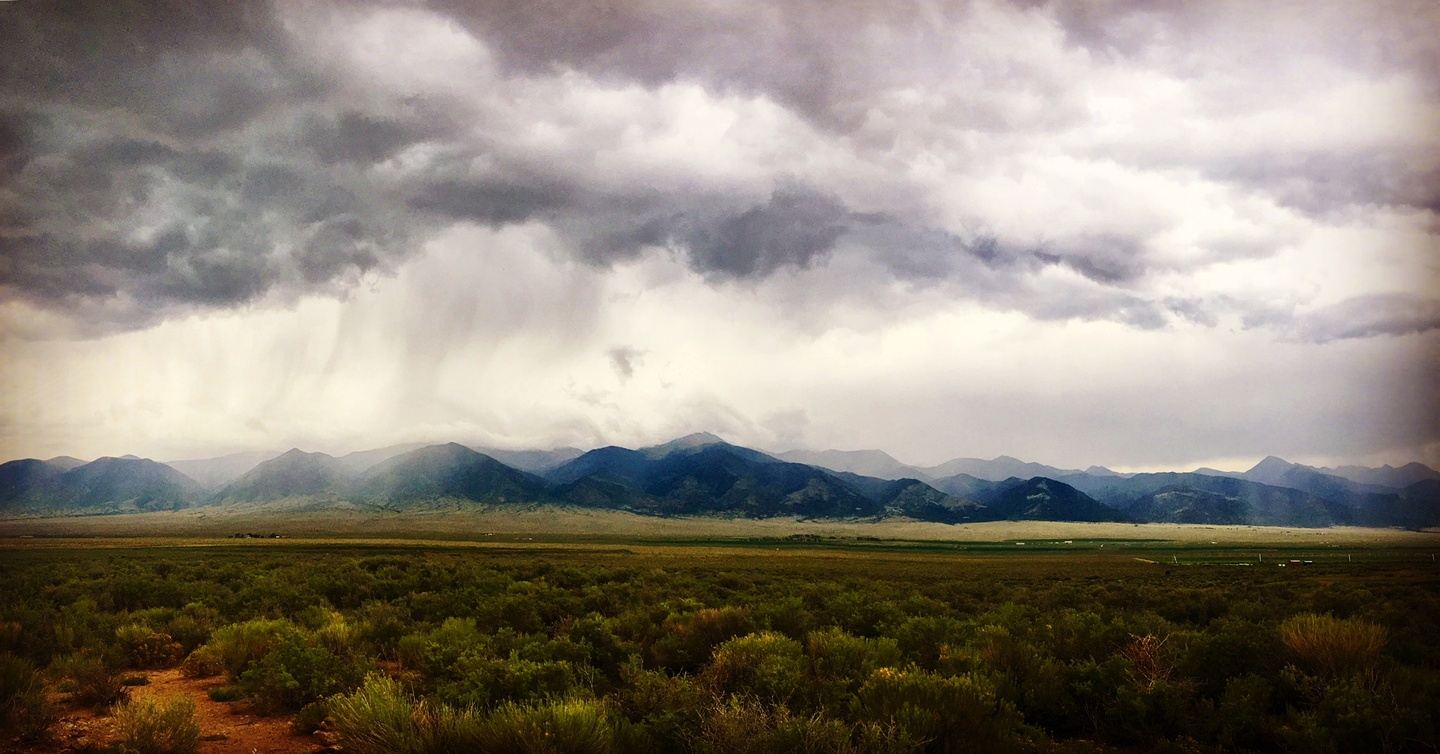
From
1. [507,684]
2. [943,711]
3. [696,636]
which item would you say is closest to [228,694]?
[507,684]

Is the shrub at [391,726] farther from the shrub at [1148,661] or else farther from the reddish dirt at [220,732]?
the shrub at [1148,661]

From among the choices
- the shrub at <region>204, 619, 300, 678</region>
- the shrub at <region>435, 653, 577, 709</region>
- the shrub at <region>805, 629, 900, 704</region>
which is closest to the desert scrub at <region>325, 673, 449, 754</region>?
the shrub at <region>435, 653, 577, 709</region>

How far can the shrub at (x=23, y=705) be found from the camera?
28.5 feet

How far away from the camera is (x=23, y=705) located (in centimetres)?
Answer: 891

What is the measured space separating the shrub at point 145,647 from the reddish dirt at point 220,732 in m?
2.95

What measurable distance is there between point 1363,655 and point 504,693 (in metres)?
12.0

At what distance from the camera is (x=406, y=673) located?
43.0 ft


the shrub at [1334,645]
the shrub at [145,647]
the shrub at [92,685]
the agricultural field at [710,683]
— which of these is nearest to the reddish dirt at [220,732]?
the agricultural field at [710,683]

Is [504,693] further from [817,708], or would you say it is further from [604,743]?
[817,708]

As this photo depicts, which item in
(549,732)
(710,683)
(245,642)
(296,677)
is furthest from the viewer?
(245,642)

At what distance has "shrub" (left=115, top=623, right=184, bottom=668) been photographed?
Result: 14.4 m

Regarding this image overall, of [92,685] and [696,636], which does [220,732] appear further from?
[696,636]

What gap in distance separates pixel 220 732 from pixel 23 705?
2219 millimetres

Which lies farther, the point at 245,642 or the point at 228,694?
the point at 245,642
